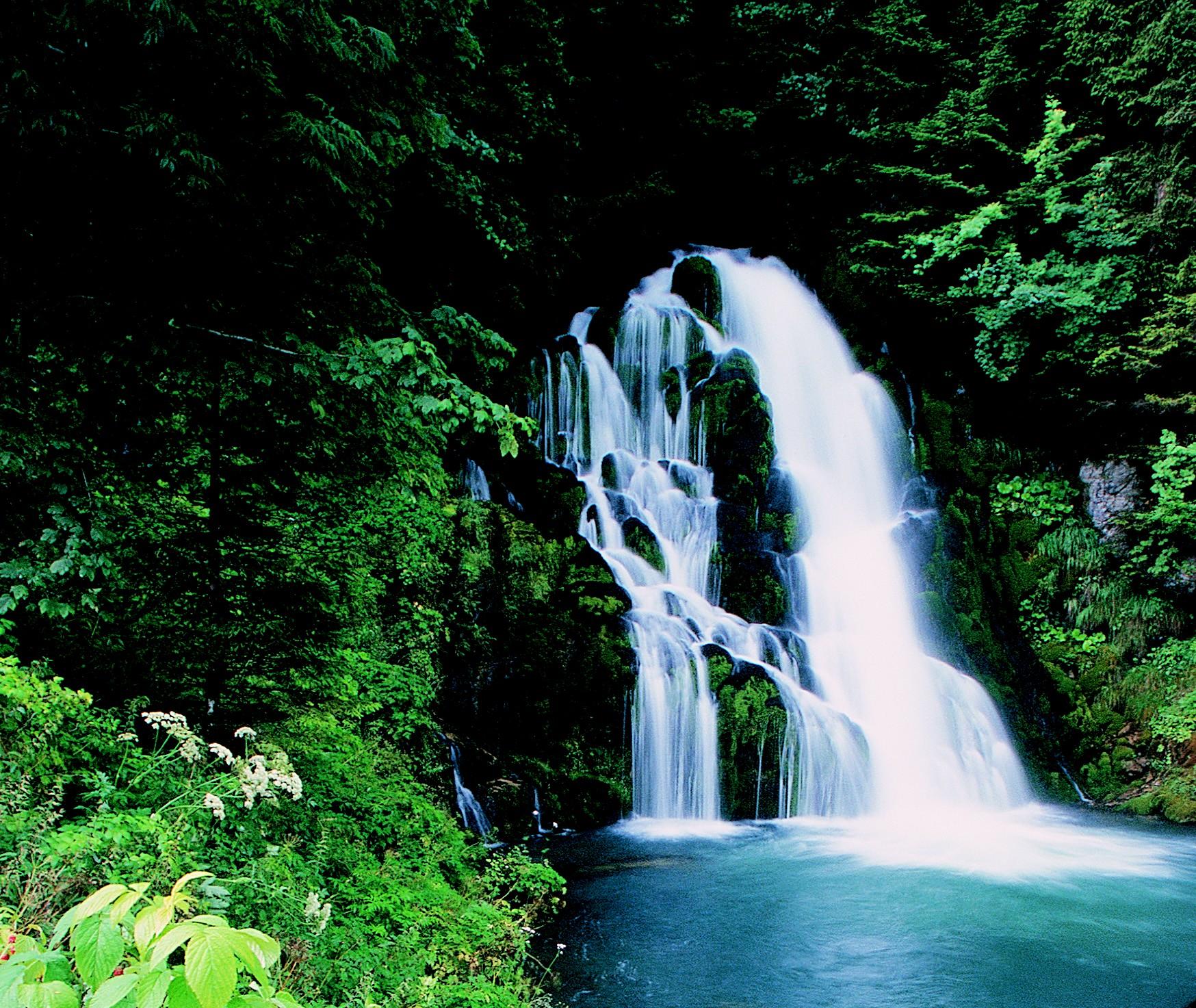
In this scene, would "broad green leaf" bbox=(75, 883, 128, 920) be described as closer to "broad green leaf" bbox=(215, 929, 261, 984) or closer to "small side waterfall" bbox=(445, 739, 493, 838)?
"broad green leaf" bbox=(215, 929, 261, 984)

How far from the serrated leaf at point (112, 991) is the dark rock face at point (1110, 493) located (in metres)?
14.1

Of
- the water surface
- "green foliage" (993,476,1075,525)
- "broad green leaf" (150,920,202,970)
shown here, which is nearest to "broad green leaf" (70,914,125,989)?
"broad green leaf" (150,920,202,970)

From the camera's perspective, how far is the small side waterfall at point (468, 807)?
24.2 feet

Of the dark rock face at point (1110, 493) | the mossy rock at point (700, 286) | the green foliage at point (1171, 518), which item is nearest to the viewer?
the green foliage at point (1171, 518)

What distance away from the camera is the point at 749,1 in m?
15.4

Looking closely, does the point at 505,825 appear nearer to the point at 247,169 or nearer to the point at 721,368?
the point at 247,169

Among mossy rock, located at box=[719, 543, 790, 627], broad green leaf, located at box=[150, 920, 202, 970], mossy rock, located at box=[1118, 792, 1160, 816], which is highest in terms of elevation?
mossy rock, located at box=[719, 543, 790, 627]

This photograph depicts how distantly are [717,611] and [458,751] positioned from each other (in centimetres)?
396

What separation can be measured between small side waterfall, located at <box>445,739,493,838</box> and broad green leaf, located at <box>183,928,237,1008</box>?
22.0 feet

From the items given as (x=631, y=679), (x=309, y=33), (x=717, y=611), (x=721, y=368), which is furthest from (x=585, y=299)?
(x=309, y=33)

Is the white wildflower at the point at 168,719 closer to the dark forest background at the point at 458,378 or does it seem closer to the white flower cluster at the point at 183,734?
the white flower cluster at the point at 183,734

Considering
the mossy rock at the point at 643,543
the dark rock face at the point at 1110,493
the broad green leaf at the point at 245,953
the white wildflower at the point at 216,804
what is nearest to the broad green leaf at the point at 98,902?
the broad green leaf at the point at 245,953

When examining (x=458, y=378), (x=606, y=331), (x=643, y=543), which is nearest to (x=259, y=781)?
(x=458, y=378)

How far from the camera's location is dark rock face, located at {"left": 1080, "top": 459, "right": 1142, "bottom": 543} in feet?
39.1
